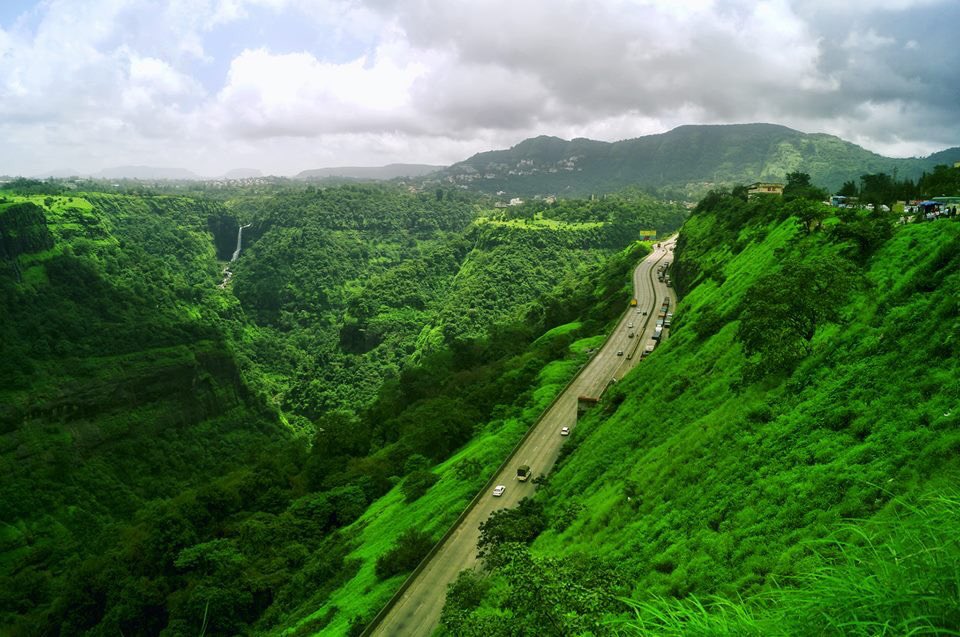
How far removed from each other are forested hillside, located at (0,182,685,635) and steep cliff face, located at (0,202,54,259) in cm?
44

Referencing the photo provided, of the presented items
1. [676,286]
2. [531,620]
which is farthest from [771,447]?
[676,286]

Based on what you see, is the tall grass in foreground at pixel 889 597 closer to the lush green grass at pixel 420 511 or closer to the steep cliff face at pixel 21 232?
the lush green grass at pixel 420 511

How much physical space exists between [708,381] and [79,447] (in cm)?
7029

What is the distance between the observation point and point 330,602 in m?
32.1

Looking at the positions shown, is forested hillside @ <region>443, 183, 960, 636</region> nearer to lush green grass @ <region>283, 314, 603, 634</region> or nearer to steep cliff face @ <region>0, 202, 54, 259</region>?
lush green grass @ <region>283, 314, 603, 634</region>

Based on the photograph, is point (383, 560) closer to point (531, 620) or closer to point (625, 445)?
point (625, 445)

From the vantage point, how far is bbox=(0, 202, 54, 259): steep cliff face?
3381 inches

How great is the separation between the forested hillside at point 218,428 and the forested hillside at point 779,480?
12.7m

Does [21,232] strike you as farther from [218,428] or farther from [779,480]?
[779,480]

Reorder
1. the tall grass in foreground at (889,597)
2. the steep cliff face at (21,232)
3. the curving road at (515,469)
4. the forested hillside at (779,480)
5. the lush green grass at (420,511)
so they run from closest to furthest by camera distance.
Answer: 1. the tall grass in foreground at (889,597)
2. the forested hillside at (779,480)
3. the curving road at (515,469)
4. the lush green grass at (420,511)
5. the steep cliff face at (21,232)

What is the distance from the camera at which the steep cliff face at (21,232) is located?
85.9 metres

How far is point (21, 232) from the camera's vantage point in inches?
3524

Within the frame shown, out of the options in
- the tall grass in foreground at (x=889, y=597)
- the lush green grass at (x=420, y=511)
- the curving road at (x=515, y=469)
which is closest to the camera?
the tall grass in foreground at (x=889, y=597)

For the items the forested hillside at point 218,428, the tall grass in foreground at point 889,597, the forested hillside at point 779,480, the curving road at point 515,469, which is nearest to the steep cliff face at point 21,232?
the forested hillside at point 218,428
